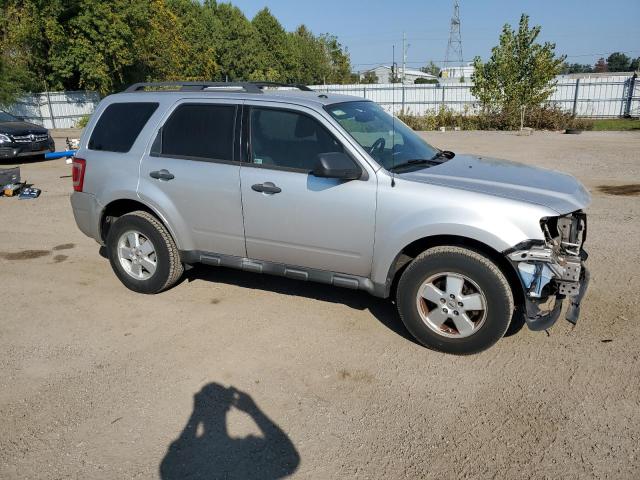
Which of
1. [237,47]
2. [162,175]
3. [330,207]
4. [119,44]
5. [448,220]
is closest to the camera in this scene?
[448,220]

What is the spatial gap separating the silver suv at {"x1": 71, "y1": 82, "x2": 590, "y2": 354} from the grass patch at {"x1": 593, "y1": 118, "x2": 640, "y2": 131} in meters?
24.3

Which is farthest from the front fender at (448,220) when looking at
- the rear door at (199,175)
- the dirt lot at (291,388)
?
the rear door at (199,175)

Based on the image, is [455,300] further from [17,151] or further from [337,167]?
[17,151]

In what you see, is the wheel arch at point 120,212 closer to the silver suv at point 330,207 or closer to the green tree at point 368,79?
the silver suv at point 330,207

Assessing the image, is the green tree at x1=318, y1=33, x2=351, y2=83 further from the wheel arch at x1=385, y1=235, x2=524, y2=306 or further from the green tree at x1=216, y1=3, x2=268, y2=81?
the wheel arch at x1=385, y1=235, x2=524, y2=306

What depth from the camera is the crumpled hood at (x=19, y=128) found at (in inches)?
574

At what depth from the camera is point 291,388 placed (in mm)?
3674

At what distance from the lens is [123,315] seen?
16.1 ft

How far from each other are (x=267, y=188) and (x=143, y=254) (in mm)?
1656

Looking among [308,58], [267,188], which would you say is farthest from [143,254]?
[308,58]

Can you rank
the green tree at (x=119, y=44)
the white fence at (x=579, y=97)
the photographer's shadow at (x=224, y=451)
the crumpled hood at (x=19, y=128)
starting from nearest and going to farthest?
the photographer's shadow at (x=224, y=451) < the crumpled hood at (x=19, y=128) < the green tree at (x=119, y=44) < the white fence at (x=579, y=97)

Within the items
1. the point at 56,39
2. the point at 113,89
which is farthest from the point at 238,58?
the point at 56,39

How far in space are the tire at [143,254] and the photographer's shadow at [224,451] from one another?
78.2 inches

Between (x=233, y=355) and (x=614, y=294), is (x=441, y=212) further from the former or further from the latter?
(x=614, y=294)
